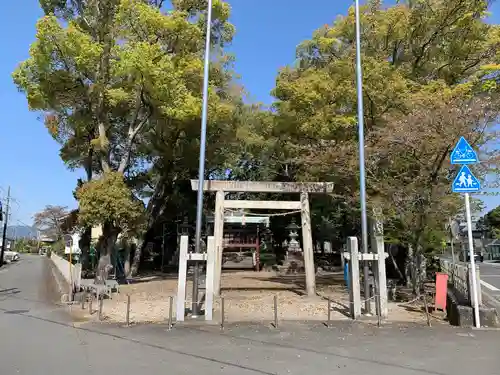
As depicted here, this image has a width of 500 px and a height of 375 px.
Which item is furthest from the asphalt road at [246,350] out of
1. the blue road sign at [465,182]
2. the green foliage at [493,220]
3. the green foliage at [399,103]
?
the green foliage at [493,220]

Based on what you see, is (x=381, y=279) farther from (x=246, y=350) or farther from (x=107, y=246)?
(x=107, y=246)

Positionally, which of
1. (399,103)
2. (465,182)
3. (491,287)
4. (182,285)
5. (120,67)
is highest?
(120,67)

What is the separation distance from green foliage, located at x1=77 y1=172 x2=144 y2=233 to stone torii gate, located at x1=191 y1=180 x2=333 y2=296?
4.66 metres

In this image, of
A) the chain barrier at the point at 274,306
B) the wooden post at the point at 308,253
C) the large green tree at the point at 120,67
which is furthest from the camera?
the large green tree at the point at 120,67

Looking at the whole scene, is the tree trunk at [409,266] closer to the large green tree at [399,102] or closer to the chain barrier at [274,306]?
the large green tree at [399,102]

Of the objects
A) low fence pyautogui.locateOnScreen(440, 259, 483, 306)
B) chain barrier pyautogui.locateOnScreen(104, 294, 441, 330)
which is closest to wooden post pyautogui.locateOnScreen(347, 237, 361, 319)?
chain barrier pyautogui.locateOnScreen(104, 294, 441, 330)

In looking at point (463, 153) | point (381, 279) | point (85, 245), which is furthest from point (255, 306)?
point (85, 245)

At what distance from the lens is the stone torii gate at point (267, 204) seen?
16172 mm

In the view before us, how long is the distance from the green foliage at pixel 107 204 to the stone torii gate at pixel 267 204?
4.66 metres

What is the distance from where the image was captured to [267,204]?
1727 centimetres

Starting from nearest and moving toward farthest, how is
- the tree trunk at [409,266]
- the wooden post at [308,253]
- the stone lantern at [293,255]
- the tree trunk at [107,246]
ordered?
the tree trunk at [409,266], the wooden post at [308,253], the tree trunk at [107,246], the stone lantern at [293,255]

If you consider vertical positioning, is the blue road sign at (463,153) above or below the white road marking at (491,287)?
above

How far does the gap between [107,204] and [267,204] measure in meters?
6.92

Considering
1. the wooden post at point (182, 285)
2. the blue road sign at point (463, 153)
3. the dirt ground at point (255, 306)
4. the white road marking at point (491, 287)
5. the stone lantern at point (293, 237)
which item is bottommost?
the dirt ground at point (255, 306)
